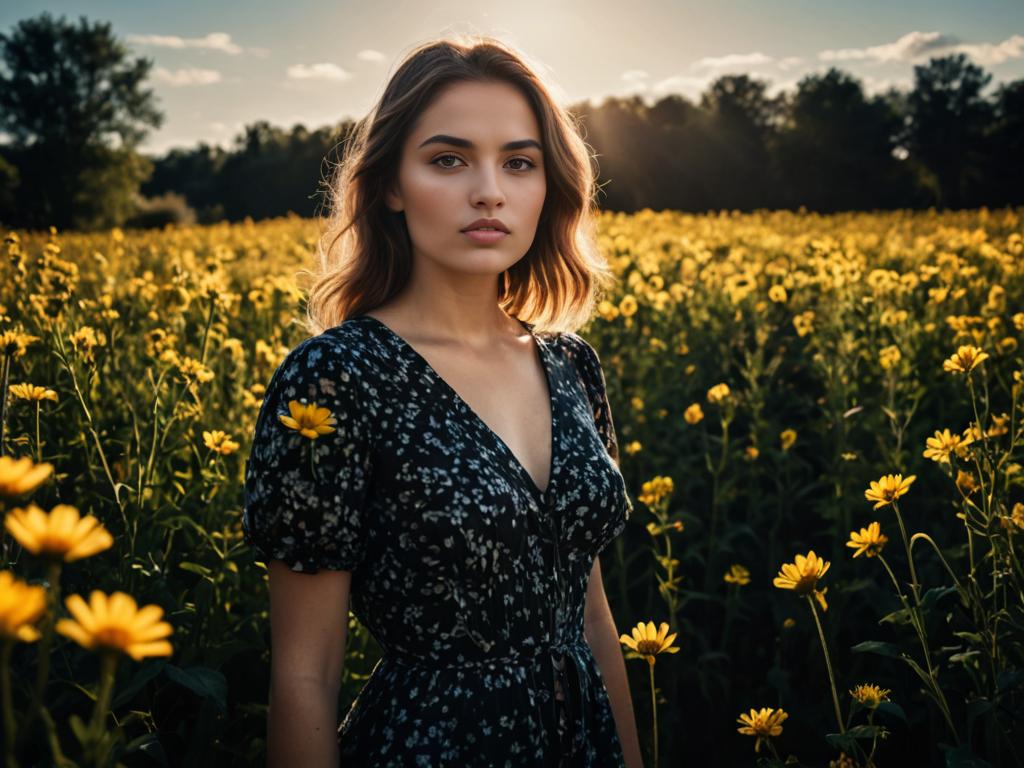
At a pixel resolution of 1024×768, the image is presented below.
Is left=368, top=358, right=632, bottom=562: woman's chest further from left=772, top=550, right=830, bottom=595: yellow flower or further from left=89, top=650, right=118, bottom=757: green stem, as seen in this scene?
left=89, top=650, right=118, bottom=757: green stem

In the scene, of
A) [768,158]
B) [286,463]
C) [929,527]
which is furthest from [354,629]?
[768,158]

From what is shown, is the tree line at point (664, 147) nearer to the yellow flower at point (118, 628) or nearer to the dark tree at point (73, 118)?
the dark tree at point (73, 118)

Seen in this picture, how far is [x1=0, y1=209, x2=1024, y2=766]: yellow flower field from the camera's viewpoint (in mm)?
1360

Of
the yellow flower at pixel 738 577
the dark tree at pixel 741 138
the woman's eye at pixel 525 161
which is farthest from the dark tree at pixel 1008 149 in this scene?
the woman's eye at pixel 525 161

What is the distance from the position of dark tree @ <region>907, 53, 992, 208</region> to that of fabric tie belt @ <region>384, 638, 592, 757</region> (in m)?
30.9

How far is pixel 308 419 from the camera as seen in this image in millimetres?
1231

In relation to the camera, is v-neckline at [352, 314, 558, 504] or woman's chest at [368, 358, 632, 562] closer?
woman's chest at [368, 358, 632, 562]

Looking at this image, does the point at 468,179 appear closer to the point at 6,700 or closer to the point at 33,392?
the point at 33,392

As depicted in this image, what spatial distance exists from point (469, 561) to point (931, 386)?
3102mm

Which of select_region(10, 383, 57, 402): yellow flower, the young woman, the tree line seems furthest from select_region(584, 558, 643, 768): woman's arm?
the tree line

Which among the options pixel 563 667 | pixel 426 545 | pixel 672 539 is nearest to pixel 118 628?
pixel 426 545

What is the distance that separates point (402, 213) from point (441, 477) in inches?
25.4

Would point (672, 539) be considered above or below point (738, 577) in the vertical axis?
below

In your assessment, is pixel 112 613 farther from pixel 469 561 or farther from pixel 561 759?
pixel 561 759
